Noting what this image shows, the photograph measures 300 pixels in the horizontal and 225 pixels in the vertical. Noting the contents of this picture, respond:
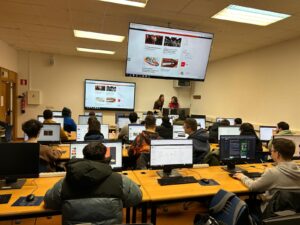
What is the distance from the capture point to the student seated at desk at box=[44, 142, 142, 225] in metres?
1.68

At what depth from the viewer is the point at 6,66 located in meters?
7.14

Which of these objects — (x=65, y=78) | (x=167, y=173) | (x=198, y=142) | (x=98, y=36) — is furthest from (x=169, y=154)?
(x=65, y=78)

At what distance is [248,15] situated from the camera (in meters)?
4.11

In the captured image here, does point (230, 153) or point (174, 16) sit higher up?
point (174, 16)

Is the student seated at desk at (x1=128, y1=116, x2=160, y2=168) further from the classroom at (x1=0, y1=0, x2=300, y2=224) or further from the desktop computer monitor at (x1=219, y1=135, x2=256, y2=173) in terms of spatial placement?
the desktop computer monitor at (x1=219, y1=135, x2=256, y2=173)

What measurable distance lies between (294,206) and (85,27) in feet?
15.5

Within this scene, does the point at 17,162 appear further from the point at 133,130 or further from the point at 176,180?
the point at 133,130

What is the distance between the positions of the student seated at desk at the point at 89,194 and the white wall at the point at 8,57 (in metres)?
6.34

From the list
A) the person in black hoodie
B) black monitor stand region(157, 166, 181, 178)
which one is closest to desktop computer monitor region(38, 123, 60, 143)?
the person in black hoodie

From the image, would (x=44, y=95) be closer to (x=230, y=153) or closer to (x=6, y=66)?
(x=6, y=66)

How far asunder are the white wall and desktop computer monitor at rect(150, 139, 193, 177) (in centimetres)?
595

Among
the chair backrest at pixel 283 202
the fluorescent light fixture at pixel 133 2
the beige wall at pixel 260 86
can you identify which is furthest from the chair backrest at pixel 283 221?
the beige wall at pixel 260 86

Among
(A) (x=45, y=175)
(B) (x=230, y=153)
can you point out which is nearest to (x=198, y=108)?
(B) (x=230, y=153)

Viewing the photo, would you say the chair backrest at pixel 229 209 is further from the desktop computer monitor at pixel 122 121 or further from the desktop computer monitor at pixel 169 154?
the desktop computer monitor at pixel 122 121
